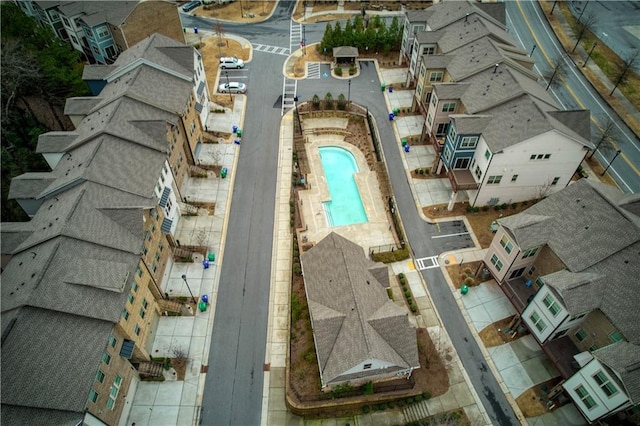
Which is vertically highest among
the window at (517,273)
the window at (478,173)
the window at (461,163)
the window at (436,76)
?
the window at (436,76)

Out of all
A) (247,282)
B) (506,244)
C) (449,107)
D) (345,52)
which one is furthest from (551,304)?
(345,52)

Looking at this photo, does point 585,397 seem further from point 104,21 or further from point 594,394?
point 104,21

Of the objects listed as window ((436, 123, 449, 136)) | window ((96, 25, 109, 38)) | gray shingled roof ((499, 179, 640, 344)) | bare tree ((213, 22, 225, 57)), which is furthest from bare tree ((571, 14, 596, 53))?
window ((96, 25, 109, 38))

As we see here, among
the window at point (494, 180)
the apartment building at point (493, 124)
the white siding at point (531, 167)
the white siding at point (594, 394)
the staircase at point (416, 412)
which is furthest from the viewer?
the window at point (494, 180)

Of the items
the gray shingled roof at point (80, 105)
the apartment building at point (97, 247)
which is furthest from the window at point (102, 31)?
the gray shingled roof at point (80, 105)

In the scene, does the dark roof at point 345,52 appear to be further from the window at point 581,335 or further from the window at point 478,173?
the window at point 581,335

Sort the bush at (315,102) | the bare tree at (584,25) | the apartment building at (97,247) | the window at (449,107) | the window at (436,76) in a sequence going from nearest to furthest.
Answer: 1. the apartment building at (97,247)
2. the window at (449,107)
3. the window at (436,76)
4. the bush at (315,102)
5. the bare tree at (584,25)

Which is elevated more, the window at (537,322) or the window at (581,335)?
the window at (537,322)

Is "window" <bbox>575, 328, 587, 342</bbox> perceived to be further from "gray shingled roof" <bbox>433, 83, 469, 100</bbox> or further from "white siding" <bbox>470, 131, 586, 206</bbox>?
"gray shingled roof" <bbox>433, 83, 469, 100</bbox>

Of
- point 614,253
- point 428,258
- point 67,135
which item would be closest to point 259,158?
point 67,135
